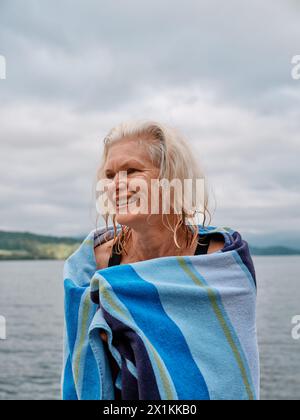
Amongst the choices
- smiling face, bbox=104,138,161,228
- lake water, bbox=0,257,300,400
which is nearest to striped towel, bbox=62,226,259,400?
smiling face, bbox=104,138,161,228

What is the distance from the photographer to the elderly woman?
2271 mm

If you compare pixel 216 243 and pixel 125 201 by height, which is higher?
pixel 125 201

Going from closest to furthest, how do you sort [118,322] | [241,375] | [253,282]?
1. [118,322]
2. [241,375]
3. [253,282]

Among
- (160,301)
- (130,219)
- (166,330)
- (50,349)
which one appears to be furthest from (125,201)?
(50,349)

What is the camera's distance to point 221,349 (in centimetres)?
237

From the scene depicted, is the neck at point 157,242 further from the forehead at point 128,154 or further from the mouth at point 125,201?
the forehead at point 128,154

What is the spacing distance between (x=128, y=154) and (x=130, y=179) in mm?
127

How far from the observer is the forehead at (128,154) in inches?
95.7

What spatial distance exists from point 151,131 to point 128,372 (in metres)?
1.10

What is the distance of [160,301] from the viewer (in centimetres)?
237

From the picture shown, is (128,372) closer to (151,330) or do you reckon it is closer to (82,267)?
(151,330)

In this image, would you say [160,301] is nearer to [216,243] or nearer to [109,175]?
[216,243]

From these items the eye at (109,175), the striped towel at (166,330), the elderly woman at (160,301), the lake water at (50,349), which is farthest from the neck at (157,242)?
the lake water at (50,349)

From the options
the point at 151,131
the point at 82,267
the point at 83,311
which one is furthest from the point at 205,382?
the point at 151,131
